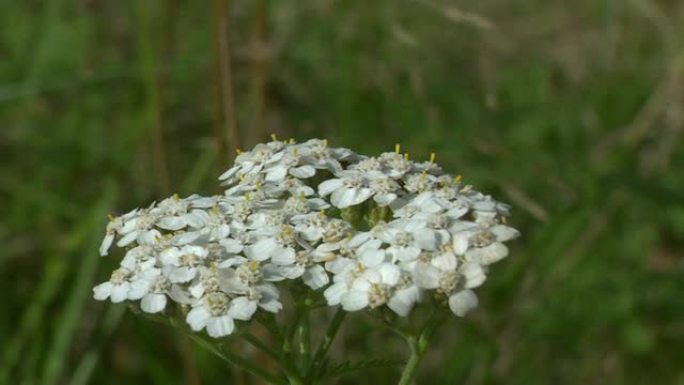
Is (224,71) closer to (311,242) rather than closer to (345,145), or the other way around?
(345,145)

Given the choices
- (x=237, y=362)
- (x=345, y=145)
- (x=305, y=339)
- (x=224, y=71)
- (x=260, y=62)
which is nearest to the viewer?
(x=237, y=362)

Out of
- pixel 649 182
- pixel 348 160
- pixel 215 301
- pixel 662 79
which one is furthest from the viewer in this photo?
pixel 662 79

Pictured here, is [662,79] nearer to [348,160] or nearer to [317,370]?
[348,160]

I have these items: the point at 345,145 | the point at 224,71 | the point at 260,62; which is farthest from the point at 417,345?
the point at 345,145

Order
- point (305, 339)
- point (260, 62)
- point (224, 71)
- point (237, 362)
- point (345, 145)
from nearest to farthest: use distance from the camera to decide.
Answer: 1. point (237, 362)
2. point (305, 339)
3. point (224, 71)
4. point (260, 62)
5. point (345, 145)

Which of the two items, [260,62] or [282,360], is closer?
[282,360]

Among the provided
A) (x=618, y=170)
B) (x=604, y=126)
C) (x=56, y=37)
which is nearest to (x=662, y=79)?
(x=604, y=126)

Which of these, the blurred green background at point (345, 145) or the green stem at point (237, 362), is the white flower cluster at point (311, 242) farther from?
the blurred green background at point (345, 145)
